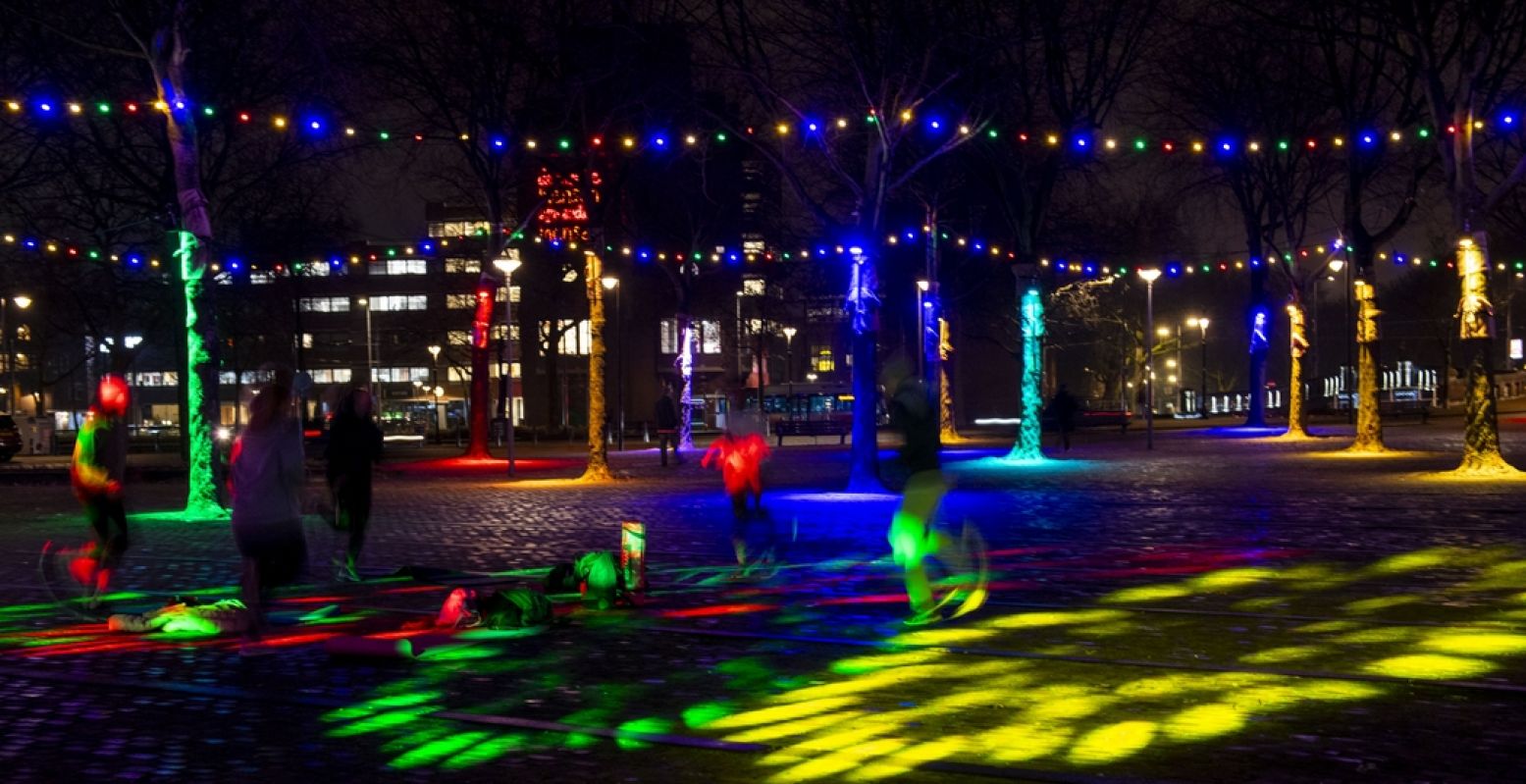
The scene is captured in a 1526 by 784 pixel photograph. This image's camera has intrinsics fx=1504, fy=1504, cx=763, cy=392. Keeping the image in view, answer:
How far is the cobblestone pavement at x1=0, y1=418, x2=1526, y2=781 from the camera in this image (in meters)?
6.71

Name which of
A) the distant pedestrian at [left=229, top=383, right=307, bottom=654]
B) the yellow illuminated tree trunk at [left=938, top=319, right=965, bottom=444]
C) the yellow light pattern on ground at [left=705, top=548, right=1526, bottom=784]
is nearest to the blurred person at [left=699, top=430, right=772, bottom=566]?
the yellow light pattern on ground at [left=705, top=548, right=1526, bottom=784]

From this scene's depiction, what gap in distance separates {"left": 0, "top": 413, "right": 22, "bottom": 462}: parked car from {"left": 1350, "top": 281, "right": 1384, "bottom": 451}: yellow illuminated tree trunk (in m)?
43.3

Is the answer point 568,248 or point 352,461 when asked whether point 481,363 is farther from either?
point 352,461

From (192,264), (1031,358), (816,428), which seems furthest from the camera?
(816,428)

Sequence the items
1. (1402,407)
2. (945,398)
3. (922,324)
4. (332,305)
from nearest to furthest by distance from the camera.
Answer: (922,324)
(945,398)
(1402,407)
(332,305)

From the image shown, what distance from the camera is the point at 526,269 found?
78750 mm

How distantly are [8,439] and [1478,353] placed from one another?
153ft

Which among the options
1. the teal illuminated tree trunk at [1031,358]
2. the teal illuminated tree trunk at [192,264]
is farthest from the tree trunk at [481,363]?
the teal illuminated tree trunk at [192,264]

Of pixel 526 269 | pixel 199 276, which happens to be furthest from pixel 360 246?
pixel 526 269

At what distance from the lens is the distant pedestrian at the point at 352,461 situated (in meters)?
13.7

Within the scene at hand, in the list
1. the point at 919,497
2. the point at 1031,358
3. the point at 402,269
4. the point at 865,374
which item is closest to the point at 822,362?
the point at 402,269

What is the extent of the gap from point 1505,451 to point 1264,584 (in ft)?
80.1

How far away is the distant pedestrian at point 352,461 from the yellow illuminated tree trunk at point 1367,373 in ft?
82.4

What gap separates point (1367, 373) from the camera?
109 ft
